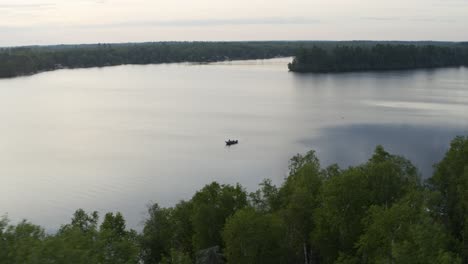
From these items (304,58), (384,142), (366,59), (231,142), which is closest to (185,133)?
(231,142)

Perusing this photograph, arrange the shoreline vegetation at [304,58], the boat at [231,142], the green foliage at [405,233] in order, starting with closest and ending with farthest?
the green foliage at [405,233], the boat at [231,142], the shoreline vegetation at [304,58]

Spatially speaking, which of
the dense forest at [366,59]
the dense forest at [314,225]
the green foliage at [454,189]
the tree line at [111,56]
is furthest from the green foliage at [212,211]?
the tree line at [111,56]

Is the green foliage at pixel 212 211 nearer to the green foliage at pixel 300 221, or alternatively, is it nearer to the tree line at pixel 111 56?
the green foliage at pixel 300 221

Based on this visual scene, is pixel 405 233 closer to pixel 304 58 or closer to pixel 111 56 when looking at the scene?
pixel 304 58

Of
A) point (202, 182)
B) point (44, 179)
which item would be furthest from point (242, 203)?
point (44, 179)

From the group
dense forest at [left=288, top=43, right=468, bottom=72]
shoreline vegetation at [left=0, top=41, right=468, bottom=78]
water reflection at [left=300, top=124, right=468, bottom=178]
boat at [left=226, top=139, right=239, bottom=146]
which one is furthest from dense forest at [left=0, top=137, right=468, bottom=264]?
shoreline vegetation at [left=0, top=41, right=468, bottom=78]

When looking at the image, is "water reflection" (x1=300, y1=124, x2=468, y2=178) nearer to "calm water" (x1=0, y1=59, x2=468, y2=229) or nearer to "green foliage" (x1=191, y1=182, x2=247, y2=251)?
"calm water" (x1=0, y1=59, x2=468, y2=229)
